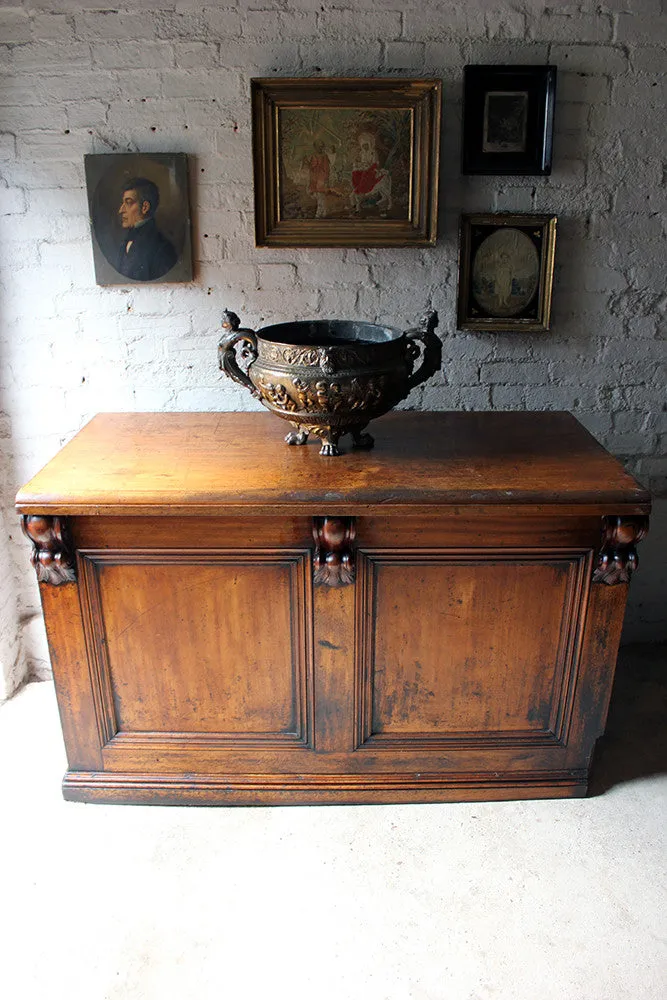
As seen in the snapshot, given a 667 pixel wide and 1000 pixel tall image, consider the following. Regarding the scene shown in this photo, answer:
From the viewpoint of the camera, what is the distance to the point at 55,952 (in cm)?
192

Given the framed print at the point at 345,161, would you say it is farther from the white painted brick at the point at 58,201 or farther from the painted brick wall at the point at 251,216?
the white painted brick at the point at 58,201

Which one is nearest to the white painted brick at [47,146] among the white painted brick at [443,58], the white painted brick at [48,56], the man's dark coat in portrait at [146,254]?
the white painted brick at [48,56]

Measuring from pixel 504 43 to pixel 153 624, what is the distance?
182 cm

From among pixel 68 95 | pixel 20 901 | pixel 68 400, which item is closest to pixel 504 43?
pixel 68 95

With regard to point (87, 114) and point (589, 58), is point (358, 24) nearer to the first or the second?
point (589, 58)

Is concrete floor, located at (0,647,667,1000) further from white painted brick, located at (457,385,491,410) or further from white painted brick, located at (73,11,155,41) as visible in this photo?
white painted brick, located at (73,11,155,41)

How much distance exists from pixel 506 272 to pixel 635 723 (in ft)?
4.56

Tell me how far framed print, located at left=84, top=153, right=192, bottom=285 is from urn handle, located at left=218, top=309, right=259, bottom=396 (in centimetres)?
44

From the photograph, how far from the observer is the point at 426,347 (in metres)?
2.25

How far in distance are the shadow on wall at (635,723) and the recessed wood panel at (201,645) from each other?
0.88 m

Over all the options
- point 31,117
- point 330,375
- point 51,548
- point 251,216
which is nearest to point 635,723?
point 330,375

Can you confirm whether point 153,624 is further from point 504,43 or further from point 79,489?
point 504,43

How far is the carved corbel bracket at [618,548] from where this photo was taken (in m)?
2.07

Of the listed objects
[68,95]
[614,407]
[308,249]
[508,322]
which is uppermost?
[68,95]
